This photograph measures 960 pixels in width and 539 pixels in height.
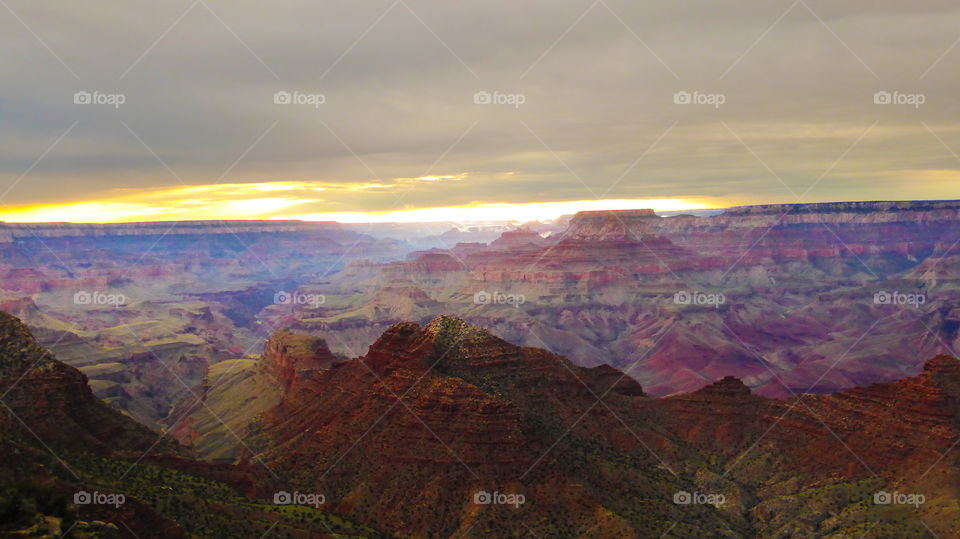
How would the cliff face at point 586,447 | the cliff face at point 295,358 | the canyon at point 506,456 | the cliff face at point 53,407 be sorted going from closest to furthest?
the canyon at point 506,456 → the cliff face at point 53,407 → the cliff face at point 586,447 → the cliff face at point 295,358

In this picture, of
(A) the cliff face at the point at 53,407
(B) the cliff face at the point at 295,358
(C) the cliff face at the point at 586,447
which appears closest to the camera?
(A) the cliff face at the point at 53,407

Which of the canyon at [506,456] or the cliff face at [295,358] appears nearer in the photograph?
the canyon at [506,456]

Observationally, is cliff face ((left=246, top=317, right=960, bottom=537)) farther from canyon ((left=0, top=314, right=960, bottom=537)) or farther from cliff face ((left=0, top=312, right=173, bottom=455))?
cliff face ((left=0, top=312, right=173, bottom=455))

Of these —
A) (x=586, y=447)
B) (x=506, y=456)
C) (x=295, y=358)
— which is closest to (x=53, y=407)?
(x=506, y=456)

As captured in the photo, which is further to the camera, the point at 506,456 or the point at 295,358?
the point at 295,358

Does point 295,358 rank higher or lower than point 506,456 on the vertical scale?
higher

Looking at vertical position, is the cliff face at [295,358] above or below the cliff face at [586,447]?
above

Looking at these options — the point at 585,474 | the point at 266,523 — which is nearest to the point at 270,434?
the point at 266,523

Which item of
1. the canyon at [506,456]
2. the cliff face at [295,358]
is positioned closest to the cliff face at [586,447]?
the canyon at [506,456]

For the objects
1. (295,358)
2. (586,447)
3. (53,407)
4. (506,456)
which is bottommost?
(506,456)

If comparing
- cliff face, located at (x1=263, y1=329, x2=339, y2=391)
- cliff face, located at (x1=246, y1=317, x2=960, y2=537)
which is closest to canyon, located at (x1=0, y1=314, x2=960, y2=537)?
cliff face, located at (x1=246, y1=317, x2=960, y2=537)

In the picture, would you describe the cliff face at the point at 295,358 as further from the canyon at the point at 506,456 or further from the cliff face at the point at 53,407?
the cliff face at the point at 53,407

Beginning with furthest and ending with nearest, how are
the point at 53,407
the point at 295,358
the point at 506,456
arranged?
the point at 295,358
the point at 506,456
the point at 53,407

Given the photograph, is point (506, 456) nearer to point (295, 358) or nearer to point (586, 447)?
point (586, 447)
